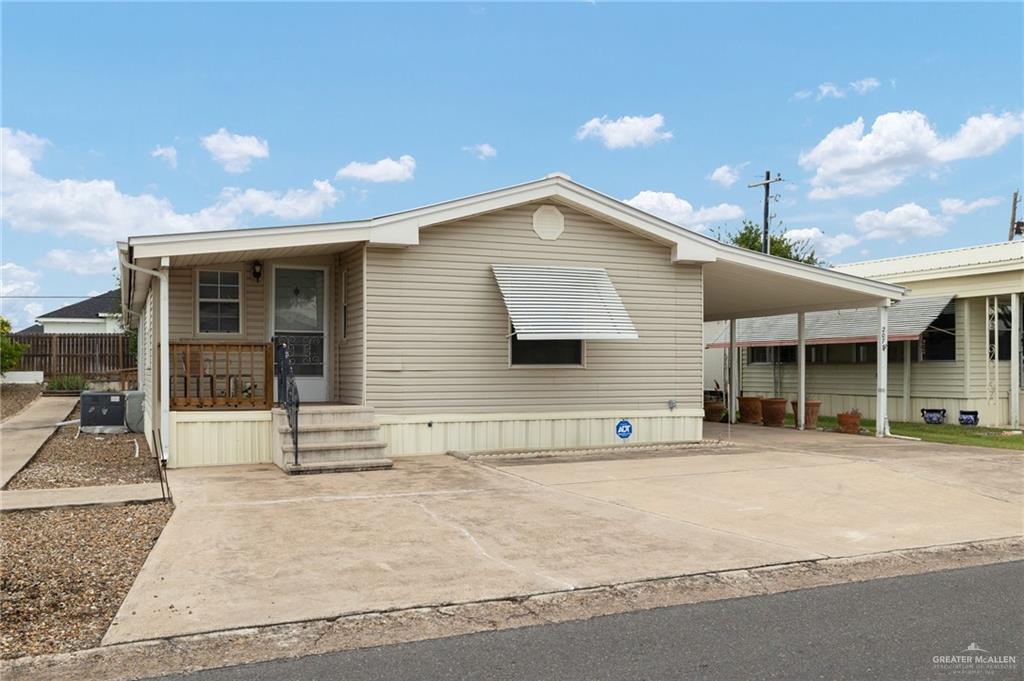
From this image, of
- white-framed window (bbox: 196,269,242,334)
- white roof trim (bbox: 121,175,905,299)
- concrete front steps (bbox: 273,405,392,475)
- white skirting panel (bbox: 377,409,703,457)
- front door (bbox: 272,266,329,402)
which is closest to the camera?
concrete front steps (bbox: 273,405,392,475)

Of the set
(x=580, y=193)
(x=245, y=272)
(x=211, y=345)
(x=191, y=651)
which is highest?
(x=580, y=193)

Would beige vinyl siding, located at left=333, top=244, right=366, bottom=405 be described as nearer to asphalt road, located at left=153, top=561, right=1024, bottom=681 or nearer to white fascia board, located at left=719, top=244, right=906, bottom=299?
white fascia board, located at left=719, top=244, right=906, bottom=299

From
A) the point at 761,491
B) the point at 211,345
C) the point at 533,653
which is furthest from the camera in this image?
the point at 211,345

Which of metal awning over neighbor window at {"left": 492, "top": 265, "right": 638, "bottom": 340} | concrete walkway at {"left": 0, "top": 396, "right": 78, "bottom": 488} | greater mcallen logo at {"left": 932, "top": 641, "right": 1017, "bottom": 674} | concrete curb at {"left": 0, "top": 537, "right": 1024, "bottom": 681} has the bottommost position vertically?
concrete curb at {"left": 0, "top": 537, "right": 1024, "bottom": 681}

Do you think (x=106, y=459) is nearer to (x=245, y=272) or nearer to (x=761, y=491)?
(x=245, y=272)

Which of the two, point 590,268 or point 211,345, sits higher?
point 590,268

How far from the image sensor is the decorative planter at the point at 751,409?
18.7 meters

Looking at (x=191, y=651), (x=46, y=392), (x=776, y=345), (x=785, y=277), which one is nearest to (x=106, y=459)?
(x=191, y=651)

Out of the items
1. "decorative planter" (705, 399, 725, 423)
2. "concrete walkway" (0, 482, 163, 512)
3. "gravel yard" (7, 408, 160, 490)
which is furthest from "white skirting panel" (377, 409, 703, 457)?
"decorative planter" (705, 399, 725, 423)

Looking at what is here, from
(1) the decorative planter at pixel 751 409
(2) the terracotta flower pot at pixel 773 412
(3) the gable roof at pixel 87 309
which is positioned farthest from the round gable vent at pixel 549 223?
(3) the gable roof at pixel 87 309

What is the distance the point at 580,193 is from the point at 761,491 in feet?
17.3

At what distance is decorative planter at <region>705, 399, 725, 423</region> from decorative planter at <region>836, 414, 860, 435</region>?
3600mm

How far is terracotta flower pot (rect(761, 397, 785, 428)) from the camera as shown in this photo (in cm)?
1759

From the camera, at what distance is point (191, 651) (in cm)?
Result: 424
